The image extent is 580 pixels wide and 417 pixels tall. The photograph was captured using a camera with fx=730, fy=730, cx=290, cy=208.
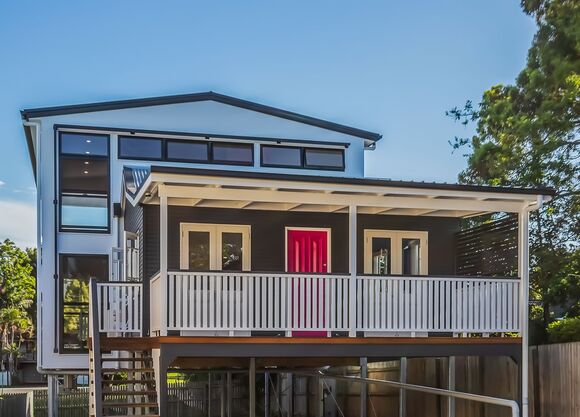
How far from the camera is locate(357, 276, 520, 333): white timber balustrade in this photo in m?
11.2

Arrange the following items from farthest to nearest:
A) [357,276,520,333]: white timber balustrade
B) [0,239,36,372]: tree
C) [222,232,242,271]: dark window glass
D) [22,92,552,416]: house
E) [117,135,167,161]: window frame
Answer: [0,239,36,372]: tree → [117,135,167,161]: window frame → [222,232,242,271]: dark window glass → [357,276,520,333]: white timber balustrade → [22,92,552,416]: house

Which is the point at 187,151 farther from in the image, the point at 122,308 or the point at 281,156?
the point at 122,308

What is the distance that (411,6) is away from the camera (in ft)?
63.8

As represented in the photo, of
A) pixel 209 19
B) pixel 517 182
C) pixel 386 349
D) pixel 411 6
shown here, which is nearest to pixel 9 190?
pixel 209 19

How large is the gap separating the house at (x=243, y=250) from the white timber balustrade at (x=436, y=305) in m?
0.02

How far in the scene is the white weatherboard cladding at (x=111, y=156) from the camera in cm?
1723

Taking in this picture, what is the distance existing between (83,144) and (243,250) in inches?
236

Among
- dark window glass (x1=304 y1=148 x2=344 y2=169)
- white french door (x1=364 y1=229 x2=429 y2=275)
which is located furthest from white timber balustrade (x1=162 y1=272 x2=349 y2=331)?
dark window glass (x1=304 y1=148 x2=344 y2=169)

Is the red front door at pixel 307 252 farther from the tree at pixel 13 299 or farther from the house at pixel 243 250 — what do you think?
the tree at pixel 13 299

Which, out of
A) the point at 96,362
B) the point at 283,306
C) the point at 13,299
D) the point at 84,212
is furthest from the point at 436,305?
the point at 13,299

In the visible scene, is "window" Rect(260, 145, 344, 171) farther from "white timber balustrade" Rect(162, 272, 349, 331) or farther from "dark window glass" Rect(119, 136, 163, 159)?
"white timber balustrade" Rect(162, 272, 349, 331)

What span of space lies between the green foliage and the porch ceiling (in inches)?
119

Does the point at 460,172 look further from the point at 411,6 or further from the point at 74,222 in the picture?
the point at 74,222

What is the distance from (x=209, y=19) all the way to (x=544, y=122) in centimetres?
991
